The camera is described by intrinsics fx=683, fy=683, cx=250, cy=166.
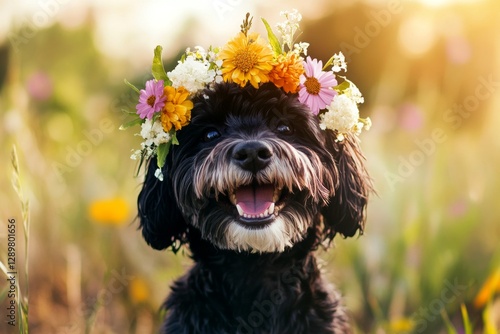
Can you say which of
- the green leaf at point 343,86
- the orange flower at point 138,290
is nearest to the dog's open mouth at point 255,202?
the green leaf at point 343,86

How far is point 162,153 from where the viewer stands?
321 centimetres

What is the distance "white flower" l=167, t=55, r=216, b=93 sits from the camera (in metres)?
3.14

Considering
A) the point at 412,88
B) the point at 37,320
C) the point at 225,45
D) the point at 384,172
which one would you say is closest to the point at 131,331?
the point at 37,320

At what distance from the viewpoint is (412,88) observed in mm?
9617

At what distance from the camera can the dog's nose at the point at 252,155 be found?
2.84m

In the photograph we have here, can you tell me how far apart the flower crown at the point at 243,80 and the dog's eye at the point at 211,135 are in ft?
0.39

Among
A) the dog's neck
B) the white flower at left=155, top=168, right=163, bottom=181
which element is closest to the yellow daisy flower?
the white flower at left=155, top=168, right=163, bottom=181

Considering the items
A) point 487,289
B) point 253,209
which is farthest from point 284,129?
point 487,289

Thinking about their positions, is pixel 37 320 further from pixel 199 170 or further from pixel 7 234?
pixel 199 170

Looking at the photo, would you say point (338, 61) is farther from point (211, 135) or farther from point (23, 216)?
point (23, 216)

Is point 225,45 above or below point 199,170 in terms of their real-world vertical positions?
above

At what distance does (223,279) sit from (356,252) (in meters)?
1.98

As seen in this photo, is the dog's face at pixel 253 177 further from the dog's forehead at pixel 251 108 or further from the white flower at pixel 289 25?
the white flower at pixel 289 25

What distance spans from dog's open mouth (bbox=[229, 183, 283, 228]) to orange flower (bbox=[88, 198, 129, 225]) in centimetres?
279
